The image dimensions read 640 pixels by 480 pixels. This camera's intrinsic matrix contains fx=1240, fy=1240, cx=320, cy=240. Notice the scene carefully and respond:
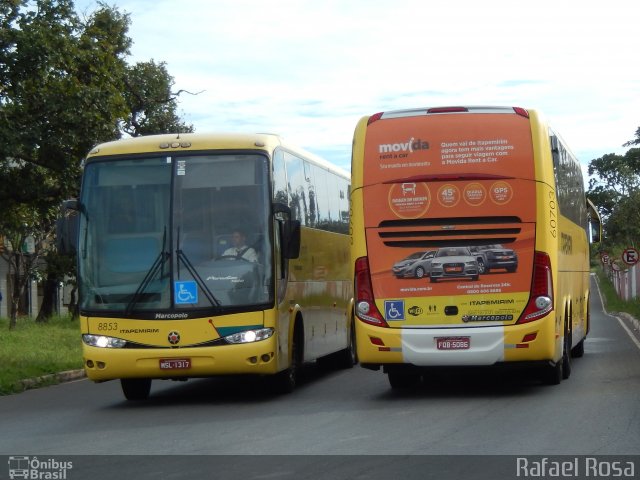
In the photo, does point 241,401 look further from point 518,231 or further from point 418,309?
point 518,231

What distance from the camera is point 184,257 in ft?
49.9

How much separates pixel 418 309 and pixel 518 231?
1.52 metres

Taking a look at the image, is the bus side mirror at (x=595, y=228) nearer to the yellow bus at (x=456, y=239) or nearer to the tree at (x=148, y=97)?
the yellow bus at (x=456, y=239)

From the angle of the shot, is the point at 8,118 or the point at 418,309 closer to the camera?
the point at 418,309

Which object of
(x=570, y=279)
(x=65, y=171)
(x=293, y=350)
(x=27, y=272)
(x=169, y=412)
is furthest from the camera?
(x=27, y=272)

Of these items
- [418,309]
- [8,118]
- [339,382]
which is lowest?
[339,382]

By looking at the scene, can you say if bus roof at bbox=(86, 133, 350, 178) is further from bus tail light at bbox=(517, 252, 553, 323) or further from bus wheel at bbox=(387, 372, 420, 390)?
bus tail light at bbox=(517, 252, 553, 323)

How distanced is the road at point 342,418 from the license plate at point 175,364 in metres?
0.52

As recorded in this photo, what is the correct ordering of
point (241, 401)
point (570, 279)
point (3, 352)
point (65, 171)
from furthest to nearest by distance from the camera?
1. point (65, 171)
2. point (3, 352)
3. point (570, 279)
4. point (241, 401)

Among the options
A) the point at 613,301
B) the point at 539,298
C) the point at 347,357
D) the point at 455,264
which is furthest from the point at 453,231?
the point at 613,301

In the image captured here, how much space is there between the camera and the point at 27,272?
1692 inches

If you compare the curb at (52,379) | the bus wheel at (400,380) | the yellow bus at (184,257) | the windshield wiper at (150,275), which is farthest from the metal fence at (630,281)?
the windshield wiper at (150,275)

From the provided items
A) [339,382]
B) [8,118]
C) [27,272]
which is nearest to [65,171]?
[8,118]
